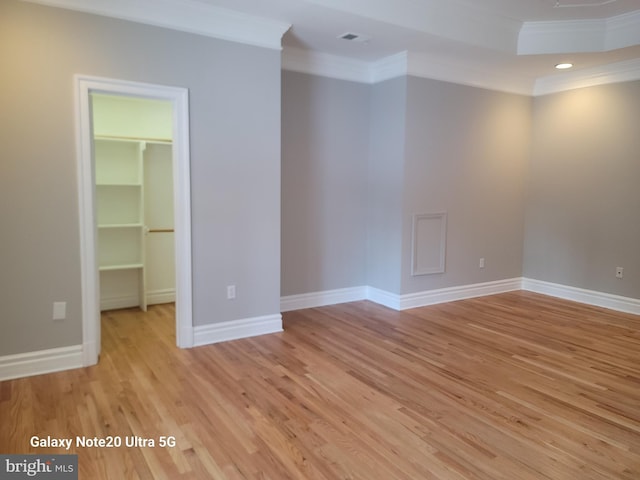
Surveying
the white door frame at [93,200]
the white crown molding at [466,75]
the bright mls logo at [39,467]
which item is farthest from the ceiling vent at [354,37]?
the bright mls logo at [39,467]

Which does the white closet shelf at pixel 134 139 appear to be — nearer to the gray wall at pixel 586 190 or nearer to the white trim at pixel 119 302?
the white trim at pixel 119 302

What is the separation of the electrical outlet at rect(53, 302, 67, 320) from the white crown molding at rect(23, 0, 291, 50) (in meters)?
2.03

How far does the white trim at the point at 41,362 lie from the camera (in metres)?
3.00

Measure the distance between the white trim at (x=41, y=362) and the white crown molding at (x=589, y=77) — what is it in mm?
5711

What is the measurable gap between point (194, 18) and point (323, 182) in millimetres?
2063

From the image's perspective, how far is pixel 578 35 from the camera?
171 inches

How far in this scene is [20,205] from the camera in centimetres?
299

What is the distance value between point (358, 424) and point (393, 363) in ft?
3.12

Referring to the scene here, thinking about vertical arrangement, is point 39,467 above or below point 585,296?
below

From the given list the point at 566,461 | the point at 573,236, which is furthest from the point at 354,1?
the point at 573,236

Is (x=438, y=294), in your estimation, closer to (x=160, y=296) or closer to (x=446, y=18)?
(x=446, y=18)

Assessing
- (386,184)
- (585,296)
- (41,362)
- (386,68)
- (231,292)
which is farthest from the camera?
(585,296)

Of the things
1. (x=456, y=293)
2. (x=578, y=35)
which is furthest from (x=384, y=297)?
(x=578, y=35)

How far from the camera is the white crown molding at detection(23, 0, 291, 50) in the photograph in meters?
3.11
